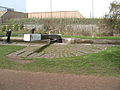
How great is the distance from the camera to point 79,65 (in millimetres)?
7367

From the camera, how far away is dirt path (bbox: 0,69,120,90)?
5105mm

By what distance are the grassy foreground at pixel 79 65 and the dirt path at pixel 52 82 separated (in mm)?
521

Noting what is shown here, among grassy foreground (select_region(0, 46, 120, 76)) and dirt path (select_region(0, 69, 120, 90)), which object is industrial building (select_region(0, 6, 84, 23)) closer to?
grassy foreground (select_region(0, 46, 120, 76))

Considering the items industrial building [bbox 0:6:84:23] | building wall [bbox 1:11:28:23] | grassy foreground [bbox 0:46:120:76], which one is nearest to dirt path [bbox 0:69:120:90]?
grassy foreground [bbox 0:46:120:76]

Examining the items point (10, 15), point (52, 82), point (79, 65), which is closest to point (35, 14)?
point (10, 15)

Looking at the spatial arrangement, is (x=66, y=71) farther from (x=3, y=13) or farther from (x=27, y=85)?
(x=3, y=13)

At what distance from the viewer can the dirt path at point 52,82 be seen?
5.11 m

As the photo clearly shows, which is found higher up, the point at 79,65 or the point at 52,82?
the point at 79,65

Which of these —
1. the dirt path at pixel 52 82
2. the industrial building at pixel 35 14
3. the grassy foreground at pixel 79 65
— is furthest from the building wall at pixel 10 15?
the dirt path at pixel 52 82

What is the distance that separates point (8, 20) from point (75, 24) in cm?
1286

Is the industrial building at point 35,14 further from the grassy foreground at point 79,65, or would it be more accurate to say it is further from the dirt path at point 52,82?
the dirt path at point 52,82

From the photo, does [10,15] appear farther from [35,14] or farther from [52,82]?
[52,82]

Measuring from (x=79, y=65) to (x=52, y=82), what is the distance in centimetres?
205

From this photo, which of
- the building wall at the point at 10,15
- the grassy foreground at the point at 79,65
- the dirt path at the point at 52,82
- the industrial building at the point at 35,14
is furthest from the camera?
the building wall at the point at 10,15
